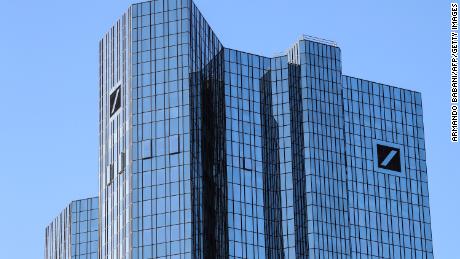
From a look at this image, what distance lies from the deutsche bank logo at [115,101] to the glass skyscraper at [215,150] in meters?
0.15

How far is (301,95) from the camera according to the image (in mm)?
195125

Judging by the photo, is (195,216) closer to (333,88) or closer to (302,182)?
(302,182)

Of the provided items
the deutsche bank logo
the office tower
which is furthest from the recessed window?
the deutsche bank logo

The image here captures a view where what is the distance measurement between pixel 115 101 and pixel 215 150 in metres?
17.4

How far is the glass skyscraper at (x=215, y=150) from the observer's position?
582ft

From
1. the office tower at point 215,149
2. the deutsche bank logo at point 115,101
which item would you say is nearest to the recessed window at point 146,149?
the office tower at point 215,149

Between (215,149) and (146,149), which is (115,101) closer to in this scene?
(146,149)

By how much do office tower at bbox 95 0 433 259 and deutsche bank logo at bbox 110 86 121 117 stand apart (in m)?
0.25

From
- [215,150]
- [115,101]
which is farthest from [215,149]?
[115,101]

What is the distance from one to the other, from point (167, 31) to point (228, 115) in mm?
15226

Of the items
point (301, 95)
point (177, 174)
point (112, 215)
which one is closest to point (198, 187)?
point (177, 174)

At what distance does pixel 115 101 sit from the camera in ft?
622

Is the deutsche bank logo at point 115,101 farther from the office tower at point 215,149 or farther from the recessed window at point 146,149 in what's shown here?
the recessed window at point 146,149

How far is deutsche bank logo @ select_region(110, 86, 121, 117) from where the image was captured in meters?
188
